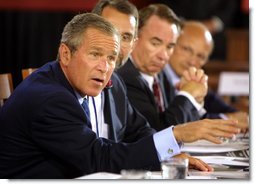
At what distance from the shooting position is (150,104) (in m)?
2.82

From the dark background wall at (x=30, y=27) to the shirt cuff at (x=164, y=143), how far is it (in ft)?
12.7

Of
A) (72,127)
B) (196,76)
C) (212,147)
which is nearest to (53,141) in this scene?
(72,127)

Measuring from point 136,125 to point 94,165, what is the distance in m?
0.67

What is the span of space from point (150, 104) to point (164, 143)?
3.14 ft

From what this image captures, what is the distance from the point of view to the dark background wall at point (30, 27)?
5.76 metres

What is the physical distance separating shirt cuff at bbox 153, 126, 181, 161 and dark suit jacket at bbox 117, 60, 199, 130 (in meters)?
0.77

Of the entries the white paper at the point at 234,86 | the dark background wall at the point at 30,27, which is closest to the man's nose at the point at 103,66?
the white paper at the point at 234,86

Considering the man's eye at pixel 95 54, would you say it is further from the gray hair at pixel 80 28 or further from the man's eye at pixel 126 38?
the man's eye at pixel 126 38

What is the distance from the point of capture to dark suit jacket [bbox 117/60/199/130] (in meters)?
2.69

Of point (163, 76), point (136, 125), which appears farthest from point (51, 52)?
point (136, 125)

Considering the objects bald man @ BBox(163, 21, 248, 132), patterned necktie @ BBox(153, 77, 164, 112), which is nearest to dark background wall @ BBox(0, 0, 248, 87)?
bald man @ BBox(163, 21, 248, 132)

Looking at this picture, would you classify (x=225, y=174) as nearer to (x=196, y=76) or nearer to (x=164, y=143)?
(x=164, y=143)

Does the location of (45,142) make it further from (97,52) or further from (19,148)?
(97,52)

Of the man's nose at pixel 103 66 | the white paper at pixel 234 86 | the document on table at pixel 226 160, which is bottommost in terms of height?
the white paper at pixel 234 86
